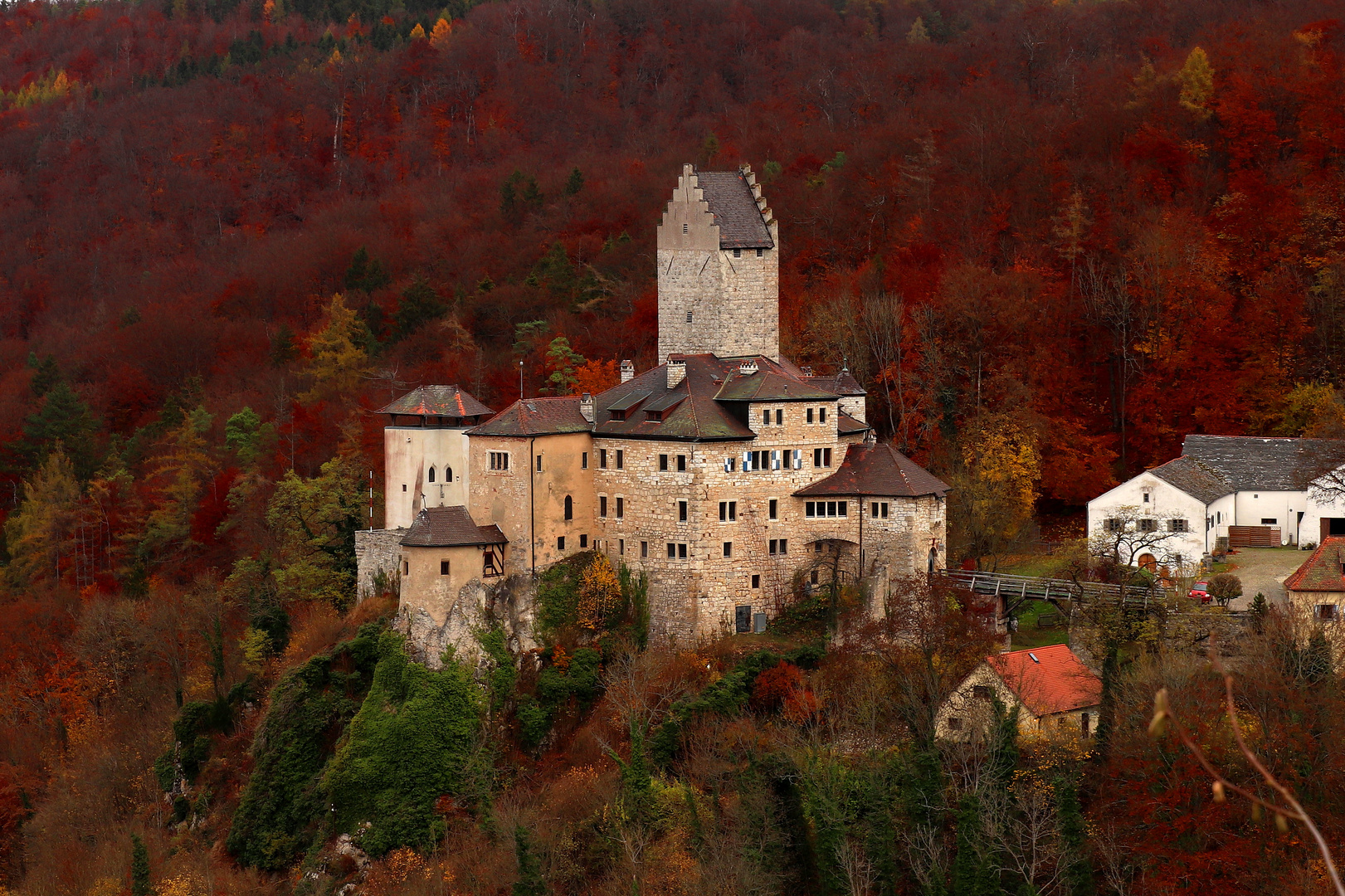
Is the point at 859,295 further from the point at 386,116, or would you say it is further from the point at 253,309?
the point at 386,116

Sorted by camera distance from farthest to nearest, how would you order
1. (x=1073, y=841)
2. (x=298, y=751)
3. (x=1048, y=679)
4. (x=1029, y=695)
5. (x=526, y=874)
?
(x=298, y=751), (x=1048, y=679), (x=1029, y=695), (x=526, y=874), (x=1073, y=841)

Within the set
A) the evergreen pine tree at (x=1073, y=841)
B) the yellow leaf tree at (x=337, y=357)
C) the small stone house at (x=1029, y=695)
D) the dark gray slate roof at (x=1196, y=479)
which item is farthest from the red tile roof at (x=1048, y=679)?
the yellow leaf tree at (x=337, y=357)

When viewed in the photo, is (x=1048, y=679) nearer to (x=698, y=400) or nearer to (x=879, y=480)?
(x=879, y=480)

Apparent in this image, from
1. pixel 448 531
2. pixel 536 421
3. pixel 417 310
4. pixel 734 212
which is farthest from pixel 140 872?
pixel 417 310

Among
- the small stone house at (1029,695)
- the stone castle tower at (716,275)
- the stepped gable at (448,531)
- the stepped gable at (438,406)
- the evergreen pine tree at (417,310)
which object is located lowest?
the small stone house at (1029,695)

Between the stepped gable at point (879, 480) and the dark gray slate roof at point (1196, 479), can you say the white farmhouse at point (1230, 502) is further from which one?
the stepped gable at point (879, 480)

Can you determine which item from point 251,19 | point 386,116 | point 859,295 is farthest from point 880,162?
point 251,19

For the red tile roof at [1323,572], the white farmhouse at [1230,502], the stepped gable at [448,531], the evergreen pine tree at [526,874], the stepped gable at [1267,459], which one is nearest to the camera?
the evergreen pine tree at [526,874]
